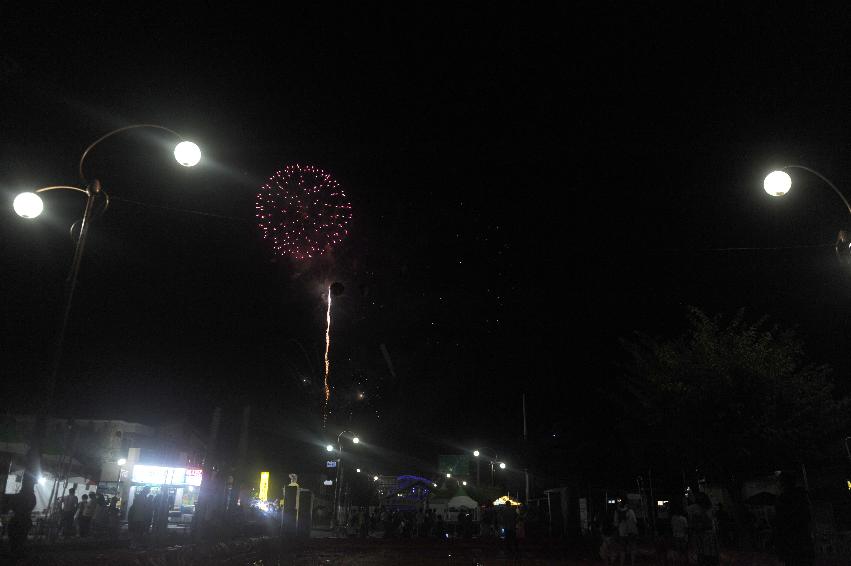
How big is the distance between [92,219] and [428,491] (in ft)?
100

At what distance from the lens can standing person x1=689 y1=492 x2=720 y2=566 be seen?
1207cm

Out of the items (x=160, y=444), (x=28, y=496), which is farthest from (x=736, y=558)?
(x=160, y=444)

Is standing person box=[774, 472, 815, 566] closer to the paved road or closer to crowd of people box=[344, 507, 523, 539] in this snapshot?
the paved road

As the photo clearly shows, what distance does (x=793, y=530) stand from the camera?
8.30 metres

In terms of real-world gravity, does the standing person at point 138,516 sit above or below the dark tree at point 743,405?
below

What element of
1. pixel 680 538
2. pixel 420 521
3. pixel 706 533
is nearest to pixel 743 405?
pixel 680 538

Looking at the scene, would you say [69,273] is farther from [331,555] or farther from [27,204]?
[331,555]

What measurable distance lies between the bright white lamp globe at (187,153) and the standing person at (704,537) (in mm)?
12450

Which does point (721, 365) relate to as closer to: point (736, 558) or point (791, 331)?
point (791, 331)

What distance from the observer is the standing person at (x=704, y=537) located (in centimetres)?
1207

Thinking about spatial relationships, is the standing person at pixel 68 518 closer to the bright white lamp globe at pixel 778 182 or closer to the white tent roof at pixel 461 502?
the white tent roof at pixel 461 502

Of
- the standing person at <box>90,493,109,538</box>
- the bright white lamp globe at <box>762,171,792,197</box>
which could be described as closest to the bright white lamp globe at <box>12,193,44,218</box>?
the standing person at <box>90,493,109,538</box>

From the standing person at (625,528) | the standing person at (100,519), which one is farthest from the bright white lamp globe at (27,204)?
the standing person at (625,528)

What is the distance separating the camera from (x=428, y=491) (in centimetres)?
3762
